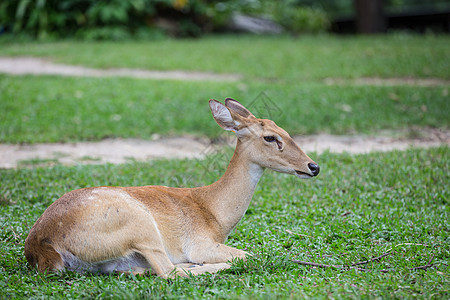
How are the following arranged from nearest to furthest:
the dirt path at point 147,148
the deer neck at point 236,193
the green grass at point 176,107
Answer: the deer neck at point 236,193, the dirt path at point 147,148, the green grass at point 176,107

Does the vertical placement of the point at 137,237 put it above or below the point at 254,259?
above

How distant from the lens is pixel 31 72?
41.3 feet

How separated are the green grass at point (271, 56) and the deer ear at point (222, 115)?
8388 mm

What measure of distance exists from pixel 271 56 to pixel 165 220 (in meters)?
11.1

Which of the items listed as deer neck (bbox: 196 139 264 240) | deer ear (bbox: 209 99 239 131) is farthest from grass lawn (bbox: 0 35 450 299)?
deer ear (bbox: 209 99 239 131)

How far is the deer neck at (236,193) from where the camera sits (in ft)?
14.8

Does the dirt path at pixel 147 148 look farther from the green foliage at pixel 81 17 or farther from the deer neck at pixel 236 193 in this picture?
the green foliage at pixel 81 17

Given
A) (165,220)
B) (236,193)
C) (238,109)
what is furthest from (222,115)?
(165,220)

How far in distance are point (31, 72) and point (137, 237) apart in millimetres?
9939

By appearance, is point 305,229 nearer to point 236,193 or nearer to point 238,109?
point 236,193

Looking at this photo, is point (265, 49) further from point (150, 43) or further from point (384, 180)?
point (384, 180)

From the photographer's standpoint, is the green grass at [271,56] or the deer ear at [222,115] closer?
the deer ear at [222,115]

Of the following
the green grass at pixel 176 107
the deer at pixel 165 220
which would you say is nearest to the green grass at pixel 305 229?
the deer at pixel 165 220

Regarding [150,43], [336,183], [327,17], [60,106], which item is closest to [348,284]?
[336,183]
